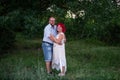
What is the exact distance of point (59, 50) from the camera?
1312 centimetres

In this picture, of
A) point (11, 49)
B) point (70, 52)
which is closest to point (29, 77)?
point (70, 52)

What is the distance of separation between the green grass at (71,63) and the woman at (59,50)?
0.24 metres

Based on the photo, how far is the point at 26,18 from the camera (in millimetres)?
9430

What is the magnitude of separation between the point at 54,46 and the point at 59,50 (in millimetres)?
211

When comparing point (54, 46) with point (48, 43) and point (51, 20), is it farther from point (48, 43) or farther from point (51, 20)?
point (51, 20)

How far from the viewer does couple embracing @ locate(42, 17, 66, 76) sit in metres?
12.7

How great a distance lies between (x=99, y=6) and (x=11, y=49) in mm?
10702

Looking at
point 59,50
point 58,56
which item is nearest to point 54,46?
point 59,50

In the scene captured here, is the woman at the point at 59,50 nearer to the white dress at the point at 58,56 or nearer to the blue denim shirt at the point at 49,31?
the white dress at the point at 58,56

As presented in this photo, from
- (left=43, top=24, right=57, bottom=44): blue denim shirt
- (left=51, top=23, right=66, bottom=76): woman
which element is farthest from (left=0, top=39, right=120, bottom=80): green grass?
(left=43, top=24, right=57, bottom=44): blue denim shirt

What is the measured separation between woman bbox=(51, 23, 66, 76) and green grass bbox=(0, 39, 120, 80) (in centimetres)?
24

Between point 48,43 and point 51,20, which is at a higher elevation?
point 51,20

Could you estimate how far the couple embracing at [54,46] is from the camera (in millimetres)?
12742

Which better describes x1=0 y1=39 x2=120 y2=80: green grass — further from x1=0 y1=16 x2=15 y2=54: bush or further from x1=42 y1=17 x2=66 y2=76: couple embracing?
x1=0 y1=16 x2=15 y2=54: bush
